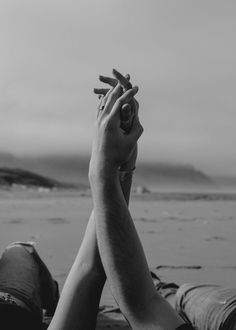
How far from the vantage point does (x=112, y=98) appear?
128 centimetres

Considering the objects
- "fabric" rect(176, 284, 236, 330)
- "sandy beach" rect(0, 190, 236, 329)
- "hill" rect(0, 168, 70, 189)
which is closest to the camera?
"fabric" rect(176, 284, 236, 330)

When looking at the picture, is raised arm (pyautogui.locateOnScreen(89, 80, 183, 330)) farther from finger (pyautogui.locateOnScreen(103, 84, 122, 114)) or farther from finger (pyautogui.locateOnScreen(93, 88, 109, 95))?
finger (pyautogui.locateOnScreen(93, 88, 109, 95))

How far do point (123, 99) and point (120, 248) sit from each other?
346mm

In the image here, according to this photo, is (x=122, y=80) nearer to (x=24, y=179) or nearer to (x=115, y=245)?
(x=115, y=245)

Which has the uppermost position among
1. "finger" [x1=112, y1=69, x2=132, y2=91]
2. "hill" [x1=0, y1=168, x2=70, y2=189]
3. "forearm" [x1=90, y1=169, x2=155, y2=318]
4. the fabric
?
"finger" [x1=112, y1=69, x2=132, y2=91]

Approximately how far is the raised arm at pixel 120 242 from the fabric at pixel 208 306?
0.50m

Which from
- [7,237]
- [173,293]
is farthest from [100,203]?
[7,237]

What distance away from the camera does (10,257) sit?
5.99 ft

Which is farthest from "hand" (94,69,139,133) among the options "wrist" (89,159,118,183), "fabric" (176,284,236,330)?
"fabric" (176,284,236,330)

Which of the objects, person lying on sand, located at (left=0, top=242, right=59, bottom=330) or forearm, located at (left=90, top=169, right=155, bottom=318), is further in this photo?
person lying on sand, located at (left=0, top=242, right=59, bottom=330)

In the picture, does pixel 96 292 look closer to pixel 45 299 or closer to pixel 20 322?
pixel 20 322

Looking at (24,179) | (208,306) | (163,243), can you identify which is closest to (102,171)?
(208,306)

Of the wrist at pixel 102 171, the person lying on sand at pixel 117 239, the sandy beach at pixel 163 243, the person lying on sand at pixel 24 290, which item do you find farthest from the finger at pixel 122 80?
the sandy beach at pixel 163 243

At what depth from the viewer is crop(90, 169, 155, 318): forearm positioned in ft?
3.80
